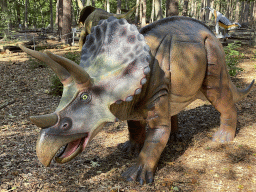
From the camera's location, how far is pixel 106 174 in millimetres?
3143

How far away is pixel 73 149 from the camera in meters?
2.40

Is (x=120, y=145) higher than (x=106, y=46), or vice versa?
(x=106, y=46)

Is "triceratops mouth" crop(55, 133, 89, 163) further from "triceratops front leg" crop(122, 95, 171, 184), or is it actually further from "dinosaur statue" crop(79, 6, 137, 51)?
"dinosaur statue" crop(79, 6, 137, 51)

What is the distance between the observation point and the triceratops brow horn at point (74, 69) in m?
2.09

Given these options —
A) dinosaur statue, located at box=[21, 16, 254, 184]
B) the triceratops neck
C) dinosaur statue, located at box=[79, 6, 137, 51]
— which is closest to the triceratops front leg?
dinosaur statue, located at box=[21, 16, 254, 184]

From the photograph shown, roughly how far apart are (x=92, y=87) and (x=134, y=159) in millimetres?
1555

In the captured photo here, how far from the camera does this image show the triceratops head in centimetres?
218

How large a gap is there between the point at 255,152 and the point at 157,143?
5.12ft

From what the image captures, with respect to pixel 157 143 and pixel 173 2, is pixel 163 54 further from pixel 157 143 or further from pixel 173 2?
pixel 173 2

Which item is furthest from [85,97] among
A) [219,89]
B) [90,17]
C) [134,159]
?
[90,17]

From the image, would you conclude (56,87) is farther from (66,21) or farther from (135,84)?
(66,21)

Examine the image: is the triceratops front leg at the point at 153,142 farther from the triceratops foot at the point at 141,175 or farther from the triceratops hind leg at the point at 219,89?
the triceratops hind leg at the point at 219,89

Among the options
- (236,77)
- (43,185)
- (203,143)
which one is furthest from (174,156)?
(236,77)

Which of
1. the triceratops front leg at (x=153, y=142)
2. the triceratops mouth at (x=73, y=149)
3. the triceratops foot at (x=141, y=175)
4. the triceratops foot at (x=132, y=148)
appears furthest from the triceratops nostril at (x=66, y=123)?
the triceratops foot at (x=132, y=148)
